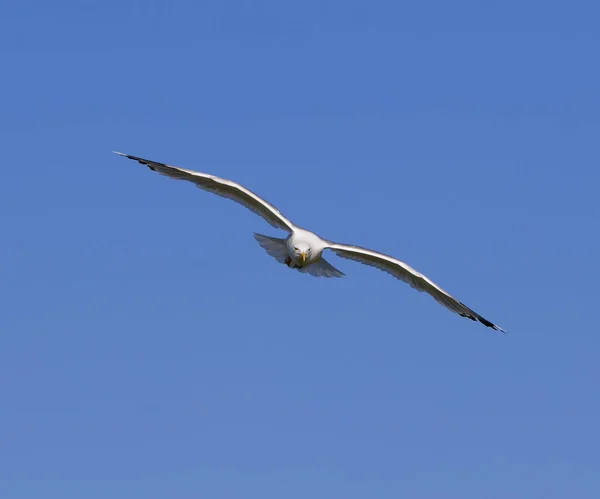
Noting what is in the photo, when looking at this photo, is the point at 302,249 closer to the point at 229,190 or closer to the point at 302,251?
the point at 302,251

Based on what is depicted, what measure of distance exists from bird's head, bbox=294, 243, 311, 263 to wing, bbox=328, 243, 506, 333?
1.01 m

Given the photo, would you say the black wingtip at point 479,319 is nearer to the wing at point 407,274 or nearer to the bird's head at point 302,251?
the wing at point 407,274

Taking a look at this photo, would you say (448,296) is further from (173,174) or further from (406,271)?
(173,174)

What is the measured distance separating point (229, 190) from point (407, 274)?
4697 millimetres

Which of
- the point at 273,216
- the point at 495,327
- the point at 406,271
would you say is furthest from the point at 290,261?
the point at 495,327

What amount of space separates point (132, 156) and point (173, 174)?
38.6 inches

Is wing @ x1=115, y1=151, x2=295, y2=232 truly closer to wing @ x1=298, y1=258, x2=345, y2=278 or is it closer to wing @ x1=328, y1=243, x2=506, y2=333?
wing @ x1=298, y1=258, x2=345, y2=278

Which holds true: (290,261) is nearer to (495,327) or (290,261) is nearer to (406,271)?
(406,271)

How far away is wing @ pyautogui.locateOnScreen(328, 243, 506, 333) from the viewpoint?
1101 inches

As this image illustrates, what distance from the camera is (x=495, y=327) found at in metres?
27.8

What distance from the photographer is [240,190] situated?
26906mm

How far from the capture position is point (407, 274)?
92.9 ft

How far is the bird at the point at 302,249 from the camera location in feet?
87.9

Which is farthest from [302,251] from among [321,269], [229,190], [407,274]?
[407,274]
